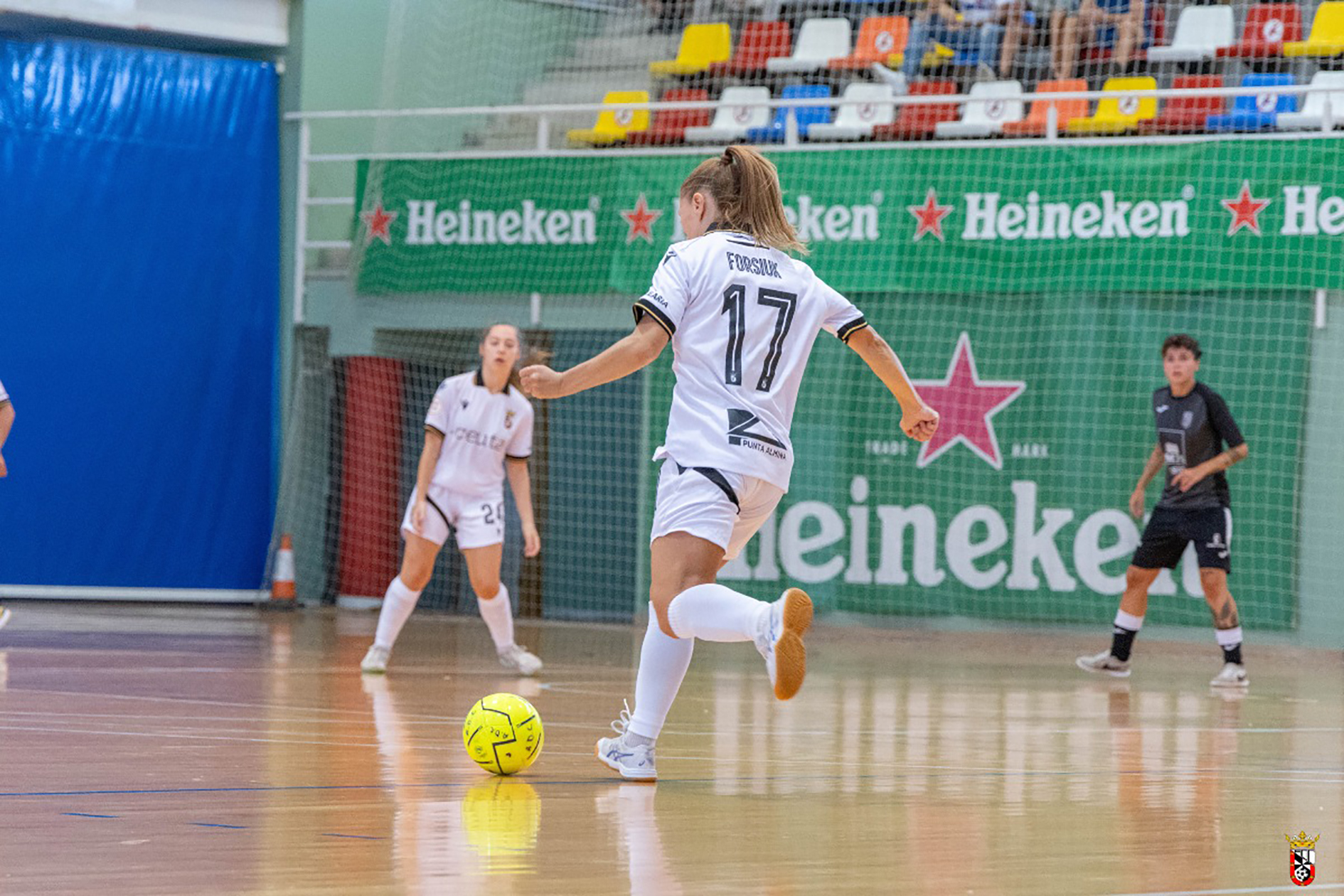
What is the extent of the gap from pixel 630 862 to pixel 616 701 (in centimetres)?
487

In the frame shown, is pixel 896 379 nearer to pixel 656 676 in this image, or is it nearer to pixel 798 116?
pixel 656 676

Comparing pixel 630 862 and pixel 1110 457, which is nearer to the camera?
pixel 630 862

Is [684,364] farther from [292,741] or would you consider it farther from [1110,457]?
[1110,457]

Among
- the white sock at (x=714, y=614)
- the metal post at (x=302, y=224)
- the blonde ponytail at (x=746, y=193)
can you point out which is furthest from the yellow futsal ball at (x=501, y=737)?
the metal post at (x=302, y=224)

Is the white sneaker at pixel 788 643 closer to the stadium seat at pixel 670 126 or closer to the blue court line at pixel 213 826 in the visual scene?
the blue court line at pixel 213 826

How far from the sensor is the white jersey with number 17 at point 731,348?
5.27 meters

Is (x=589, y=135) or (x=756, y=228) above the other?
(x=589, y=135)

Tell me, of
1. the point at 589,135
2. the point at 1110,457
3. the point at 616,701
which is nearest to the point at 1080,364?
the point at 1110,457

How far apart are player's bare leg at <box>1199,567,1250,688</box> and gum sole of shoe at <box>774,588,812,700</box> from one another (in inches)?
287

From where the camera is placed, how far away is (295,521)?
17.6m

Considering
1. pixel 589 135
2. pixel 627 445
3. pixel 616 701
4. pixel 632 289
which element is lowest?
pixel 616 701

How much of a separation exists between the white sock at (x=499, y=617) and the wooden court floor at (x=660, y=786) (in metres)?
0.29

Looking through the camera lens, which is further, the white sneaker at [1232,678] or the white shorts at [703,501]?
the white sneaker at [1232,678]

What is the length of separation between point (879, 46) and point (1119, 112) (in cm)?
254
